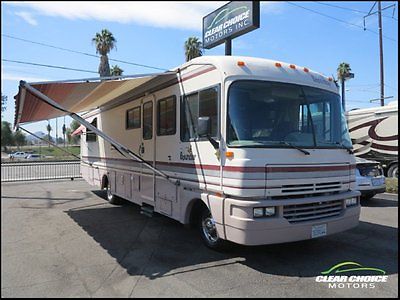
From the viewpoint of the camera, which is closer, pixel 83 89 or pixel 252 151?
pixel 252 151

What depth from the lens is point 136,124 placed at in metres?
8.34

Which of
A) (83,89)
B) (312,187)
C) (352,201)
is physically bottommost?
(352,201)

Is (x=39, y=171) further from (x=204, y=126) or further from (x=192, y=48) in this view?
(x=204, y=126)

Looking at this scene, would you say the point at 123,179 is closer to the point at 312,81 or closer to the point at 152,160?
the point at 152,160

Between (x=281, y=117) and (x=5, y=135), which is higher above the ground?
(x=281, y=117)

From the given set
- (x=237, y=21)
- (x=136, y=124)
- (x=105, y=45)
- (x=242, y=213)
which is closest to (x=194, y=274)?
(x=242, y=213)

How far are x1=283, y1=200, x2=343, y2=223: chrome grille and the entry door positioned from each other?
10.2 ft

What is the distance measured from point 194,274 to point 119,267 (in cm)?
106

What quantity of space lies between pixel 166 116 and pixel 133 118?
172 centimetres

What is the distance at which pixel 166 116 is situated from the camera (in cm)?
701

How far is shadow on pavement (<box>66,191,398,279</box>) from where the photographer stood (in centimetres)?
519

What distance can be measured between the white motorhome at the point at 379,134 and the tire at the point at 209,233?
42.4 feet

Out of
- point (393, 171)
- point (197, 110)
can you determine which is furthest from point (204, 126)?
point (393, 171)

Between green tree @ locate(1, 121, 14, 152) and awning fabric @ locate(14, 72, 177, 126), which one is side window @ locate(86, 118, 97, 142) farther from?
green tree @ locate(1, 121, 14, 152)
